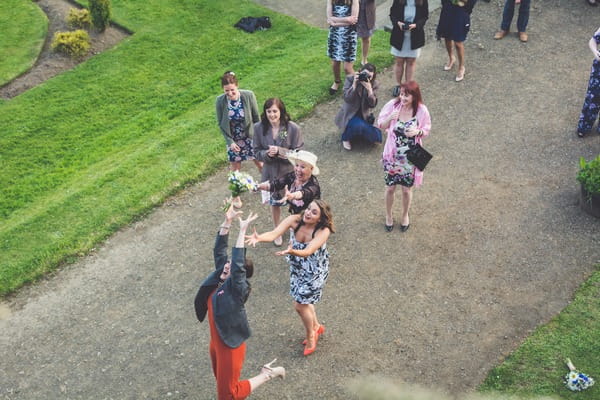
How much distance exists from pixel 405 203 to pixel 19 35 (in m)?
11.2

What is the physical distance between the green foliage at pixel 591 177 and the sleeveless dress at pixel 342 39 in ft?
14.7

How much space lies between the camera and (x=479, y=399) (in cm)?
690

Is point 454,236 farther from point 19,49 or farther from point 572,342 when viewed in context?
point 19,49

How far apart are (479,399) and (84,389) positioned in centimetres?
434

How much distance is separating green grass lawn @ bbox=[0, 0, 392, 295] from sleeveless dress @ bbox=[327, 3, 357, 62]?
0.84 m

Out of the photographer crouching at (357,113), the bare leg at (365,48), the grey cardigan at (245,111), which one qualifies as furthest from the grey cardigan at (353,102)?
the bare leg at (365,48)

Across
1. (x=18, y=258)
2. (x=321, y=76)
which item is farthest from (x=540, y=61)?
(x=18, y=258)

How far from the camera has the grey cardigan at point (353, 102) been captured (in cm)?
1013

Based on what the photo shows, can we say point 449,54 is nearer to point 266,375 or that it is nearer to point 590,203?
point 590,203

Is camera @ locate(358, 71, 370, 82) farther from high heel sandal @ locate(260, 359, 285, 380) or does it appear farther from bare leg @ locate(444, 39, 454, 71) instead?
high heel sandal @ locate(260, 359, 285, 380)

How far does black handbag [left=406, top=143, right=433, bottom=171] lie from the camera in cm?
822

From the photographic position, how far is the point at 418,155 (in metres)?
8.23

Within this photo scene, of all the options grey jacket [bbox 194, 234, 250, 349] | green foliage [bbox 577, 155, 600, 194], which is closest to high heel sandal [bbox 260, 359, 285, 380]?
grey jacket [bbox 194, 234, 250, 349]

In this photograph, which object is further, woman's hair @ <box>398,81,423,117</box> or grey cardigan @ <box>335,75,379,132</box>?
grey cardigan @ <box>335,75,379,132</box>
